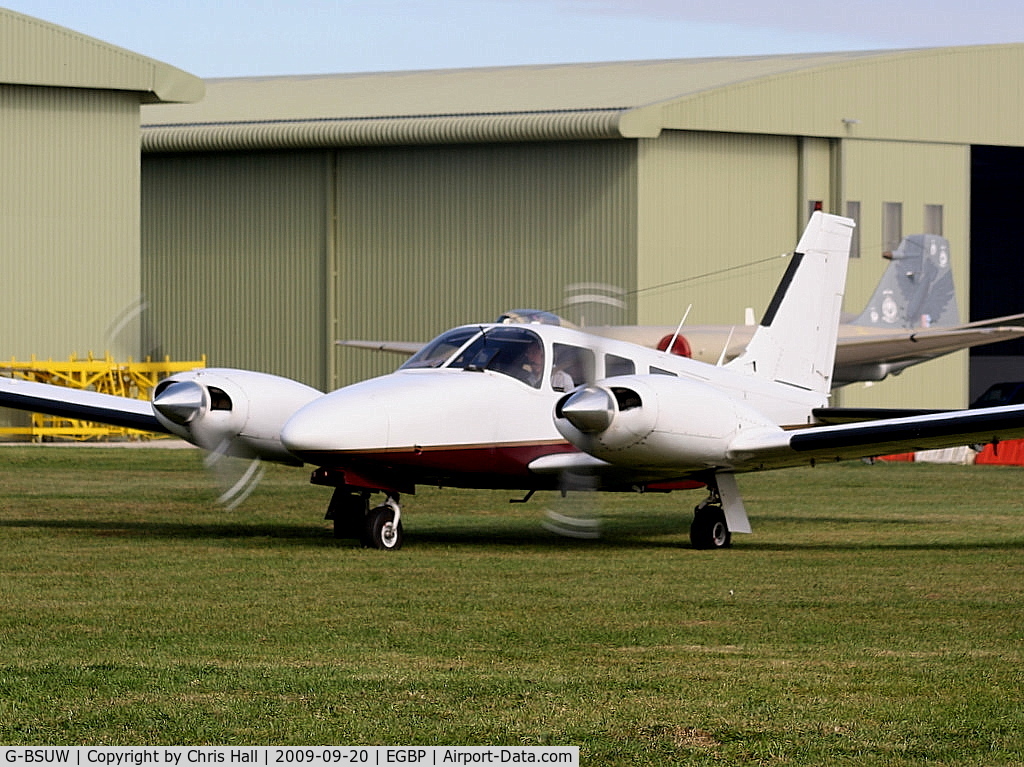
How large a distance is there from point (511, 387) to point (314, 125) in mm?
33875

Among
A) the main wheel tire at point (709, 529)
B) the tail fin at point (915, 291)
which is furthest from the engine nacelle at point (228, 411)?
the tail fin at point (915, 291)

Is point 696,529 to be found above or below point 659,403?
below

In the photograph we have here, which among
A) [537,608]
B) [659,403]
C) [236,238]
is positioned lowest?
[537,608]

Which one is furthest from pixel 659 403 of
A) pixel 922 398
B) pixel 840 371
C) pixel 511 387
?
pixel 922 398

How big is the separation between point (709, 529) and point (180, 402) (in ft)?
18.9

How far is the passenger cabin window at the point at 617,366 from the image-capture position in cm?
1842

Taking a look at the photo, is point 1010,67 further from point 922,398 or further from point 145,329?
point 145,329

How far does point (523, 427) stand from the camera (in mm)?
18031

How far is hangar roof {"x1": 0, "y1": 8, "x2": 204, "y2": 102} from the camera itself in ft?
145

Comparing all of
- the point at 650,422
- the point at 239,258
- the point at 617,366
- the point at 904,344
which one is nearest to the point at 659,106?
the point at 904,344

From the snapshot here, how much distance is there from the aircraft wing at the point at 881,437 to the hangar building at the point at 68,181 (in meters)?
29.9

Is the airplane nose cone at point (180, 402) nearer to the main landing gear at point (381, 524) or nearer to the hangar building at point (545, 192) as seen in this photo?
→ the main landing gear at point (381, 524)

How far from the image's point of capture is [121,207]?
155 ft

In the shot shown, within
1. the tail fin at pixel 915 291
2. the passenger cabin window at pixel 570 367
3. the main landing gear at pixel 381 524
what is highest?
the tail fin at pixel 915 291
